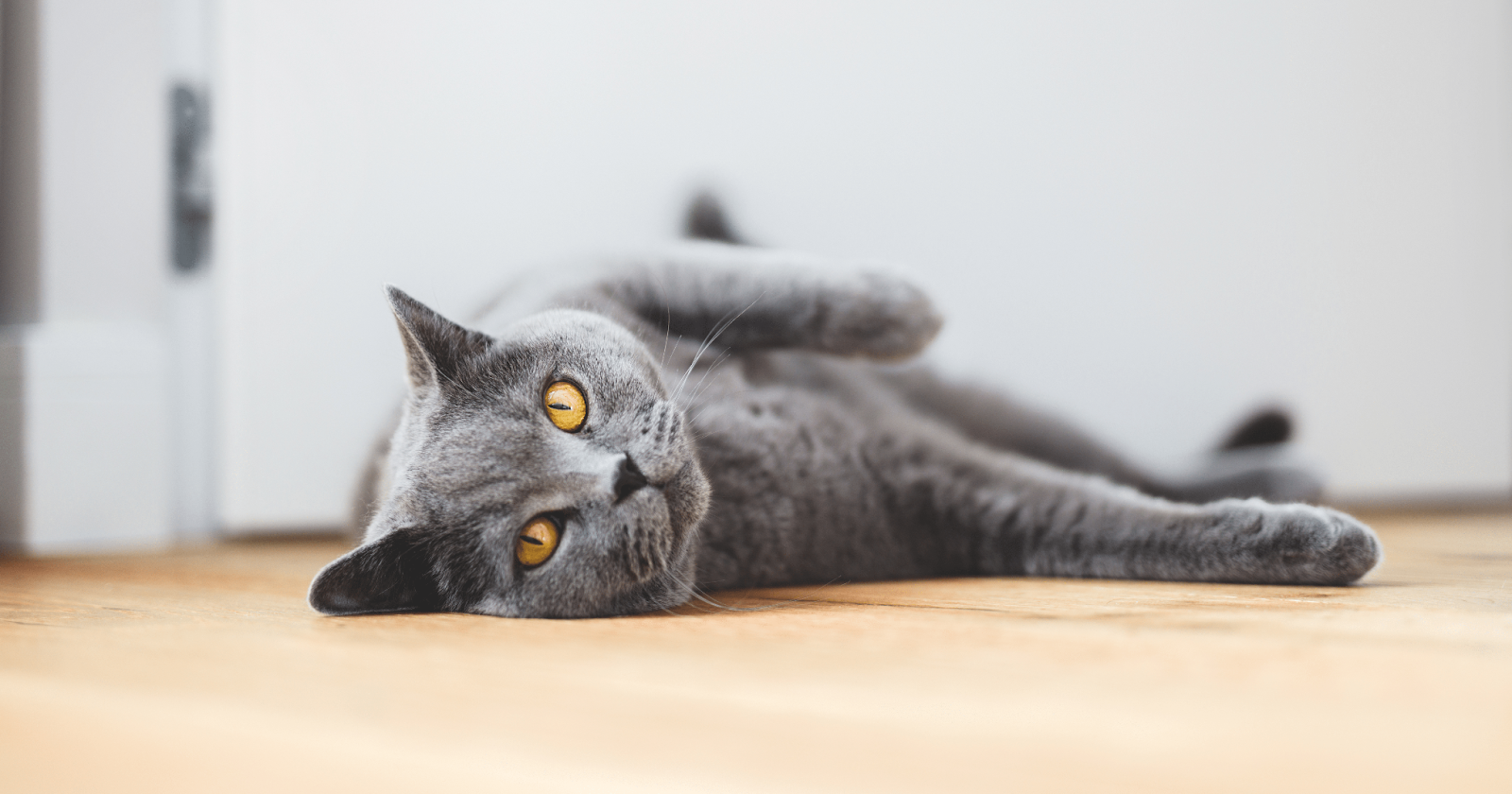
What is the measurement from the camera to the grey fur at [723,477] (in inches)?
32.0

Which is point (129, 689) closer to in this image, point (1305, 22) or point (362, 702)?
point (362, 702)

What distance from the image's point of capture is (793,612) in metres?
0.82

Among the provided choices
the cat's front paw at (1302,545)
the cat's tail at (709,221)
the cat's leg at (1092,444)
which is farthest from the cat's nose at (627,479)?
the cat's tail at (709,221)

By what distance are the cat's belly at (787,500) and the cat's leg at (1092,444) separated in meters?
0.30

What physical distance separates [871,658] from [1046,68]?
1.41 m

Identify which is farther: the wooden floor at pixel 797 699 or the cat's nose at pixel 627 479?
the cat's nose at pixel 627 479

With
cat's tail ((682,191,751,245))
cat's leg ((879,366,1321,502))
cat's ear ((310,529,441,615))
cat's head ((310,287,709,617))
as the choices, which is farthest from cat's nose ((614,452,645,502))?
cat's tail ((682,191,751,245))

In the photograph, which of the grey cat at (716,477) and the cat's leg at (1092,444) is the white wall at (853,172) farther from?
the grey cat at (716,477)

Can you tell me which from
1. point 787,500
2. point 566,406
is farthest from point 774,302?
point 566,406

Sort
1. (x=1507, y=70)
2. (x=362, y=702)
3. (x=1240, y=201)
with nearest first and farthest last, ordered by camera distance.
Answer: (x=362, y=702) → (x=1240, y=201) → (x=1507, y=70)

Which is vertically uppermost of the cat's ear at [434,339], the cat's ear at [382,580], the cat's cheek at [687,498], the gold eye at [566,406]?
the cat's ear at [434,339]

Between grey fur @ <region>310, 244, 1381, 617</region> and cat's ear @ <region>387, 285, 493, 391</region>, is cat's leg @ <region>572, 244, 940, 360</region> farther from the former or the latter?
cat's ear @ <region>387, 285, 493, 391</region>

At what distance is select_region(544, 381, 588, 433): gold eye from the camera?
0.85 meters

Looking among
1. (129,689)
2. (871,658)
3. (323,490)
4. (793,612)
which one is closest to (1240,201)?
(793,612)
